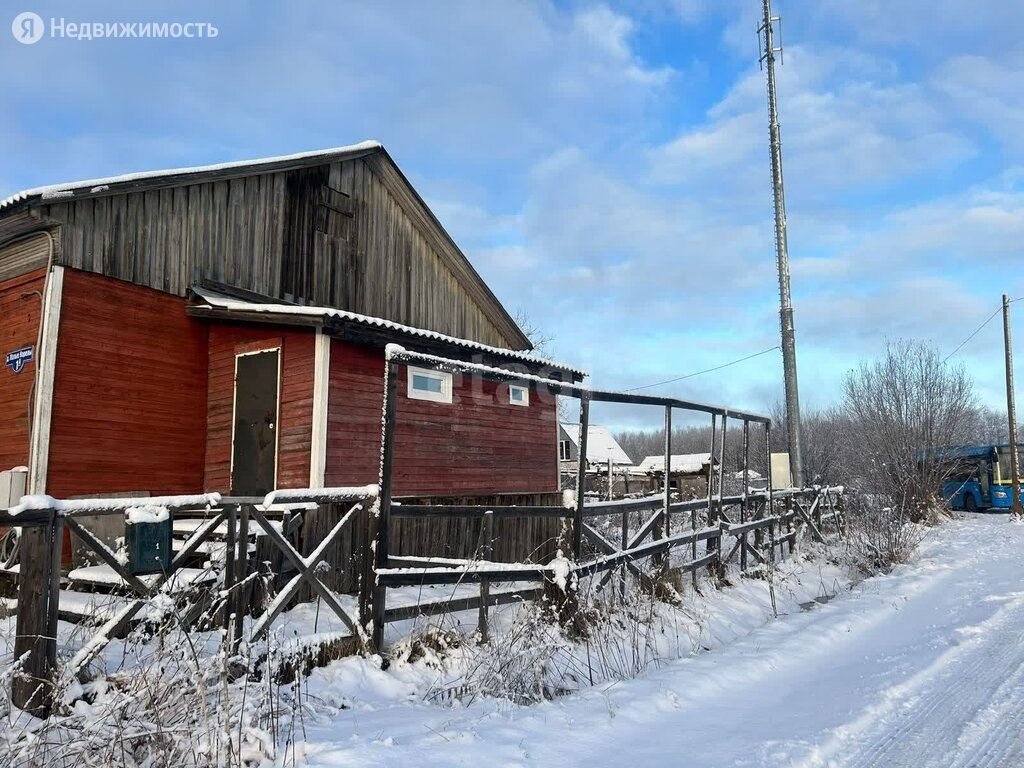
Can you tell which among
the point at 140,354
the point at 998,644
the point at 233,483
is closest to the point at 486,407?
the point at 233,483

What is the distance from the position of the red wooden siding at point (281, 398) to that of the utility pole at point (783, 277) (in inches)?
419

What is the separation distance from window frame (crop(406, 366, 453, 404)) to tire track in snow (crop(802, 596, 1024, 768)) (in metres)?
7.04

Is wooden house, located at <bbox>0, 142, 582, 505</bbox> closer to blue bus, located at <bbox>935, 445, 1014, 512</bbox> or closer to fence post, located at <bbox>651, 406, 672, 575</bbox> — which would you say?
fence post, located at <bbox>651, 406, 672, 575</bbox>

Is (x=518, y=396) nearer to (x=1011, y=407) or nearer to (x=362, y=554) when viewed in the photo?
(x=362, y=554)

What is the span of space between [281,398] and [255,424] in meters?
0.74

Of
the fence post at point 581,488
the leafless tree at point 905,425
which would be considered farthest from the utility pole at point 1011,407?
the fence post at point 581,488

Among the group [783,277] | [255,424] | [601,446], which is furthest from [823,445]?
[255,424]

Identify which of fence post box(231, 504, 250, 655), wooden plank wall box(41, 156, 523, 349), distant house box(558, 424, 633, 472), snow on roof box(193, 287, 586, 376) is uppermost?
wooden plank wall box(41, 156, 523, 349)

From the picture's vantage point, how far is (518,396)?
1276 cm

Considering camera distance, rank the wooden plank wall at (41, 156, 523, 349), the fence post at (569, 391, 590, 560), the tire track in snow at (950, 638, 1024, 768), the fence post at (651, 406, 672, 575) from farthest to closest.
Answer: the wooden plank wall at (41, 156, 523, 349), the fence post at (651, 406, 672, 575), the fence post at (569, 391, 590, 560), the tire track in snow at (950, 638, 1024, 768)

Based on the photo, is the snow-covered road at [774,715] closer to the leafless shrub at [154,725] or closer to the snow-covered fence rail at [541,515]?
the leafless shrub at [154,725]

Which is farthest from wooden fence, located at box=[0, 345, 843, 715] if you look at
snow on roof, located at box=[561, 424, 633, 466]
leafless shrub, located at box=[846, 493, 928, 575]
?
snow on roof, located at box=[561, 424, 633, 466]

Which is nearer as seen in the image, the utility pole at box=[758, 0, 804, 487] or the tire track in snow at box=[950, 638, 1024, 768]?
the tire track in snow at box=[950, 638, 1024, 768]

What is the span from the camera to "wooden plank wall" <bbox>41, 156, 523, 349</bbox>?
9.67 meters
